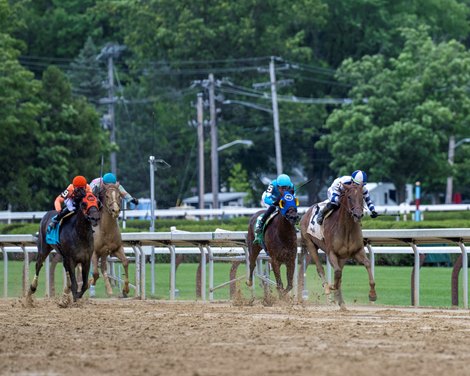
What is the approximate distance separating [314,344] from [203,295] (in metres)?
7.69

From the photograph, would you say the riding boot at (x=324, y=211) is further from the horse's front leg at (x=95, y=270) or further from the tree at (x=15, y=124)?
the tree at (x=15, y=124)

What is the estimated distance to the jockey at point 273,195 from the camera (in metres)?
16.6

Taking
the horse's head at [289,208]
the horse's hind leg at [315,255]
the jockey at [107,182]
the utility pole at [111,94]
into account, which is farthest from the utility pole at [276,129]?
the horse's head at [289,208]

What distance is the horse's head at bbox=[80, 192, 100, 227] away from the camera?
1631 centimetres

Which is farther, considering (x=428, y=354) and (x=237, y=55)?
(x=237, y=55)

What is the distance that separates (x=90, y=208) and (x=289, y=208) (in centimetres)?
256

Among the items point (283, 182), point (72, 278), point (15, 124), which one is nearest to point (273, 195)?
point (283, 182)

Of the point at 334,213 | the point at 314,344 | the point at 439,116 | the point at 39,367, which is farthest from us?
the point at 439,116

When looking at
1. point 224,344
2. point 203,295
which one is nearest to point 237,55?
point 203,295

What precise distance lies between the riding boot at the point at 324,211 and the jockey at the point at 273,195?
485mm

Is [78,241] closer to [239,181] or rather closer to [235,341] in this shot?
[235,341]

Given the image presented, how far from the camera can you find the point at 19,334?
11945 mm

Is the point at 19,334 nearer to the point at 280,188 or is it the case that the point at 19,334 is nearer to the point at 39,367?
the point at 39,367

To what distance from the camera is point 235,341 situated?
1080cm
